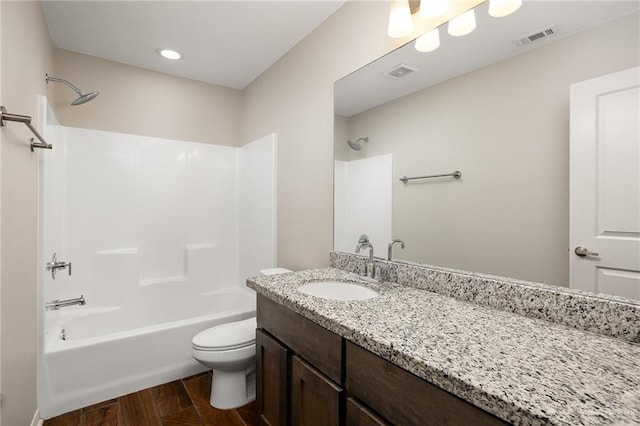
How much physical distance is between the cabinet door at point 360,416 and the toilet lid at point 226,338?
1109mm

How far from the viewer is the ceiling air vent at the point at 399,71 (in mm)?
1525

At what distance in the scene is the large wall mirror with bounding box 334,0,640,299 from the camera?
3.32 ft

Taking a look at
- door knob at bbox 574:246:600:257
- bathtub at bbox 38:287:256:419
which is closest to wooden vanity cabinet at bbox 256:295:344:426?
door knob at bbox 574:246:600:257

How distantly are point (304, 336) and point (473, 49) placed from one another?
1.35 meters

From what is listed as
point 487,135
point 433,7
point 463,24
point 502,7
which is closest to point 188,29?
point 433,7

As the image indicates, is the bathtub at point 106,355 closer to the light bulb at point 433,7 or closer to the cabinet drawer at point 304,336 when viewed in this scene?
the cabinet drawer at point 304,336

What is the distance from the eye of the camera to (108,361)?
6.56ft

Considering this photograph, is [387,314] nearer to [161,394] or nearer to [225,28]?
[161,394]

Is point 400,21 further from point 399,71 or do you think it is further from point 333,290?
point 333,290

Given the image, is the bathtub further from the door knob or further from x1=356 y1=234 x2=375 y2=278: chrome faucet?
the door knob

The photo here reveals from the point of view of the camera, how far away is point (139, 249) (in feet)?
9.10

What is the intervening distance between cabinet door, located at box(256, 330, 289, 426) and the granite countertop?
31 centimetres

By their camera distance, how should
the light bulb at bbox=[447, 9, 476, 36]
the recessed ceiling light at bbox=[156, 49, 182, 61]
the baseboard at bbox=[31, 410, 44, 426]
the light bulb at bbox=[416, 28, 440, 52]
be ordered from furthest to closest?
the recessed ceiling light at bbox=[156, 49, 182, 61] → the baseboard at bbox=[31, 410, 44, 426] → the light bulb at bbox=[416, 28, 440, 52] → the light bulb at bbox=[447, 9, 476, 36]

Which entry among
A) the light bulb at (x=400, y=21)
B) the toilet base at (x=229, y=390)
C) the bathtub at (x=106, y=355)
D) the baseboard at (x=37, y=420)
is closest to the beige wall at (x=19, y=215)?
the baseboard at (x=37, y=420)
